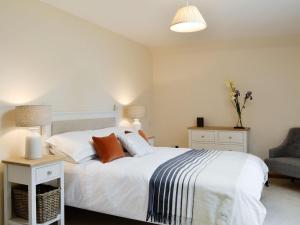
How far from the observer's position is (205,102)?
5285 mm

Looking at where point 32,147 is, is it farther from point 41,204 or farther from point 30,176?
point 41,204

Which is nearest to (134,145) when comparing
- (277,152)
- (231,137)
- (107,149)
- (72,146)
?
(107,149)

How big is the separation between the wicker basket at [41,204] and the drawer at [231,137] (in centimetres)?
303

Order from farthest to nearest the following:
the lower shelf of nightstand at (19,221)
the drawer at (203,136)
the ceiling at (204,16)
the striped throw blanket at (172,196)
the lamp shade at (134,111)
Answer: the drawer at (203,136) → the lamp shade at (134,111) → the ceiling at (204,16) → the lower shelf of nightstand at (19,221) → the striped throw blanket at (172,196)

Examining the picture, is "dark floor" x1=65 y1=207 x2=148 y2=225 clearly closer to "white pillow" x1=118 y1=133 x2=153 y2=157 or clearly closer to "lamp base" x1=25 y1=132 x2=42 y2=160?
"white pillow" x1=118 y1=133 x2=153 y2=157

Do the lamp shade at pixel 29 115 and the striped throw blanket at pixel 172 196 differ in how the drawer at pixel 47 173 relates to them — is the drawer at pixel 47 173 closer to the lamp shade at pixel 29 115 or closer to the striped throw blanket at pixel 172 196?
the lamp shade at pixel 29 115

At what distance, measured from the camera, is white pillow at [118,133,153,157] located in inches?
126

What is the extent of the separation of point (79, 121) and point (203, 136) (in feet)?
7.61

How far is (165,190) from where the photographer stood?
7.59 feet

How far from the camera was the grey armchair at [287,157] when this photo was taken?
151 inches

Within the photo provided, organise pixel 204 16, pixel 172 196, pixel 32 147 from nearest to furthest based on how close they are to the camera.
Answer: pixel 172 196 < pixel 32 147 < pixel 204 16

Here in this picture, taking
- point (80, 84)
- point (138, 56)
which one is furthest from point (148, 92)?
point (80, 84)

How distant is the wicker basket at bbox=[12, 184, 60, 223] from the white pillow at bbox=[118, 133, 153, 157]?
94 centimetres

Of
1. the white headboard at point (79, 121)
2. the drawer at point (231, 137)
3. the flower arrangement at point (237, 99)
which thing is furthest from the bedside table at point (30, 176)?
the flower arrangement at point (237, 99)
